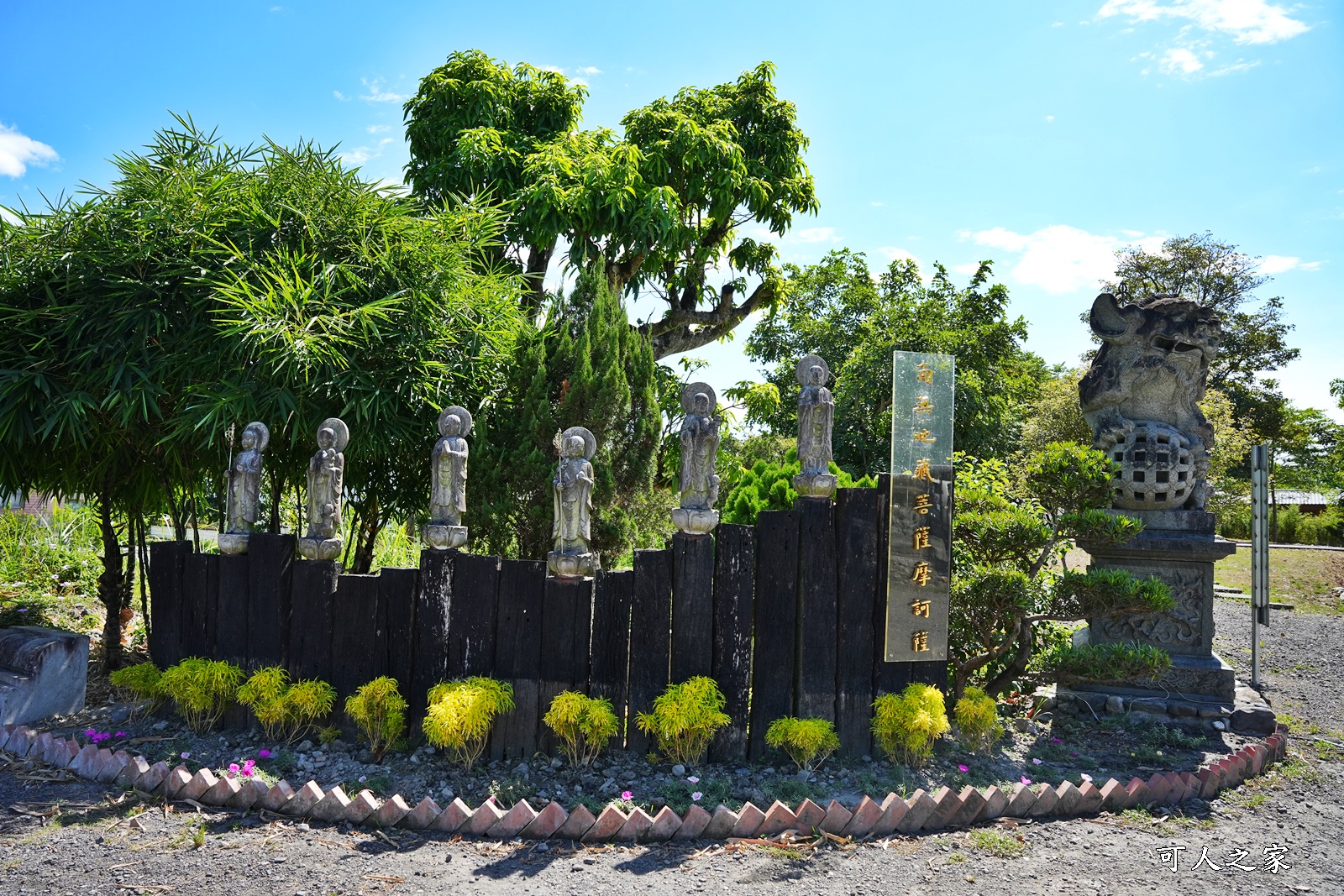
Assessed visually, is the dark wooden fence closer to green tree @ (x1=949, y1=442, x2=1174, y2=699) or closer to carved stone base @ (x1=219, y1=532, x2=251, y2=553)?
green tree @ (x1=949, y1=442, x2=1174, y2=699)

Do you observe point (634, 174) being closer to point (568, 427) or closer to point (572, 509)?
point (568, 427)

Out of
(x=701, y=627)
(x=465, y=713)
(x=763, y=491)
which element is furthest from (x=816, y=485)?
(x=763, y=491)

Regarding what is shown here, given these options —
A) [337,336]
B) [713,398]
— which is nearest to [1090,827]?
[713,398]

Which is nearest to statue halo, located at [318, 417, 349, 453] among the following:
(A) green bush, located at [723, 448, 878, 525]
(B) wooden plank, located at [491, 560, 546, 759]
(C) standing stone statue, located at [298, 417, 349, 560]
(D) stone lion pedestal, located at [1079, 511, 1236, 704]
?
(C) standing stone statue, located at [298, 417, 349, 560]

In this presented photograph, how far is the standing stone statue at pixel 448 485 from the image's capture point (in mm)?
3965

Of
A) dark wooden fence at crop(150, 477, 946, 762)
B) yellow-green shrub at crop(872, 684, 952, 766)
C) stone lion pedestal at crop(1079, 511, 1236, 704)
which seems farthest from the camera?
stone lion pedestal at crop(1079, 511, 1236, 704)

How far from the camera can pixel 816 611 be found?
3895mm

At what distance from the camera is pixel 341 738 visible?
4.09 meters

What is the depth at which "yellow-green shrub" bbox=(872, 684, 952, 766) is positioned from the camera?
3.75m

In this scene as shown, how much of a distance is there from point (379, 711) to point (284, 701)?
1.70ft

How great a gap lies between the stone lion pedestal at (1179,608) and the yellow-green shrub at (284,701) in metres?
4.41

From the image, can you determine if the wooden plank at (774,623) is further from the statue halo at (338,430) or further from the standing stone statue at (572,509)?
the statue halo at (338,430)

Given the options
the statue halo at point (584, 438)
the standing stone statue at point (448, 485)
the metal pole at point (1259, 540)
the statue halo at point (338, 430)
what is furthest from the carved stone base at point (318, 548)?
the metal pole at point (1259, 540)

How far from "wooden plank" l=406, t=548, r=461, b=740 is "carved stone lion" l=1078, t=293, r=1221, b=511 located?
13.4 ft
